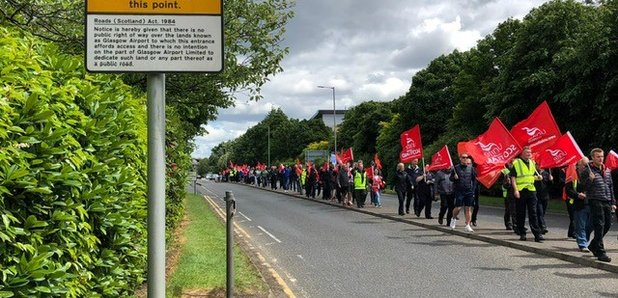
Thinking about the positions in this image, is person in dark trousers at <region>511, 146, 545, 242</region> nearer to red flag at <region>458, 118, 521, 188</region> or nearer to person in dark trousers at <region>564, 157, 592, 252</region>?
person in dark trousers at <region>564, 157, 592, 252</region>

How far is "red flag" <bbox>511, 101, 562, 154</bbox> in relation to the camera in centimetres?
1295

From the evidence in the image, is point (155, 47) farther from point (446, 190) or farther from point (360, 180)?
point (360, 180)

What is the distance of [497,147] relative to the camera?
46.1ft

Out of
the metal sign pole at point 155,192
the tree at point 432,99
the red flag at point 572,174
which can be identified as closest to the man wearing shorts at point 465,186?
the red flag at point 572,174

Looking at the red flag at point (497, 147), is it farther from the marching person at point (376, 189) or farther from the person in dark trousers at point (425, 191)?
the marching person at point (376, 189)

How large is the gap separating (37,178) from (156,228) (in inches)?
26.5

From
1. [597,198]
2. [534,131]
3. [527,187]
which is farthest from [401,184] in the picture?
[597,198]

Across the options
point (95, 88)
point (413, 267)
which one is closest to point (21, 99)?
point (95, 88)

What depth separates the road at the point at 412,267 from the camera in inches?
309

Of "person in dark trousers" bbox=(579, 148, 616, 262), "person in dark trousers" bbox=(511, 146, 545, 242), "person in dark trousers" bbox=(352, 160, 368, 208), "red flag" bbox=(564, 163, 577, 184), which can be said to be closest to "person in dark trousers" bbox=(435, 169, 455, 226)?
"person in dark trousers" bbox=(511, 146, 545, 242)

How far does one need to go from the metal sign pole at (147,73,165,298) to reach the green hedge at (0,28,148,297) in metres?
0.49

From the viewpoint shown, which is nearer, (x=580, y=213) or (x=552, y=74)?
(x=580, y=213)

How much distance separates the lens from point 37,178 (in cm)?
300

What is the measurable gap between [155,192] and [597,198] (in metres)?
8.59
